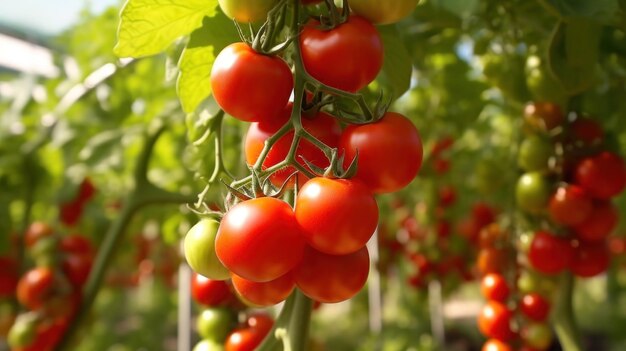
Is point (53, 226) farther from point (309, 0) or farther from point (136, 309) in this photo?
point (136, 309)

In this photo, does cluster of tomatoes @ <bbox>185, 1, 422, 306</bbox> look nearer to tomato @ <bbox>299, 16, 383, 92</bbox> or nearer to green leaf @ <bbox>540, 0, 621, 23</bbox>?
tomato @ <bbox>299, 16, 383, 92</bbox>

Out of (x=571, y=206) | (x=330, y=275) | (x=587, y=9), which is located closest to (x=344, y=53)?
(x=330, y=275)

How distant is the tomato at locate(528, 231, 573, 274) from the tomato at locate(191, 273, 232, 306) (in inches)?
17.4

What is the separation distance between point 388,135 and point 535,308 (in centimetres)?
68

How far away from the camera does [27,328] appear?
1.10 metres

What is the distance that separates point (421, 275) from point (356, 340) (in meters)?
2.33

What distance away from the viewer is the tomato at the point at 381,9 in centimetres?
41

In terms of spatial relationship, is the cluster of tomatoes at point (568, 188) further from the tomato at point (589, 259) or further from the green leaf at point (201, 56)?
the green leaf at point (201, 56)

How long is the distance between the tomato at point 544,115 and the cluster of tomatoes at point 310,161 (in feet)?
1.77

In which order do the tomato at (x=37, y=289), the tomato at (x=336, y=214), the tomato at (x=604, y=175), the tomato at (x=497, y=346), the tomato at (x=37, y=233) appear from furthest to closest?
1. the tomato at (x=37, y=233)
2. the tomato at (x=37, y=289)
3. the tomato at (x=497, y=346)
4. the tomato at (x=604, y=175)
5. the tomato at (x=336, y=214)

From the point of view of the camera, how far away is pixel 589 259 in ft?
2.84

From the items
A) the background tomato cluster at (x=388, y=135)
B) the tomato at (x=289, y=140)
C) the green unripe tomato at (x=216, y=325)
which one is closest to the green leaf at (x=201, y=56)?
the background tomato cluster at (x=388, y=135)

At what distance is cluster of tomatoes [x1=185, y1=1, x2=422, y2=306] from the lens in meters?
0.37

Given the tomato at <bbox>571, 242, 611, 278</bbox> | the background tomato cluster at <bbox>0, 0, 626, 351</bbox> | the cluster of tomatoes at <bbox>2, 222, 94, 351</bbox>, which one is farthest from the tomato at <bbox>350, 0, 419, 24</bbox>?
the cluster of tomatoes at <bbox>2, 222, 94, 351</bbox>
